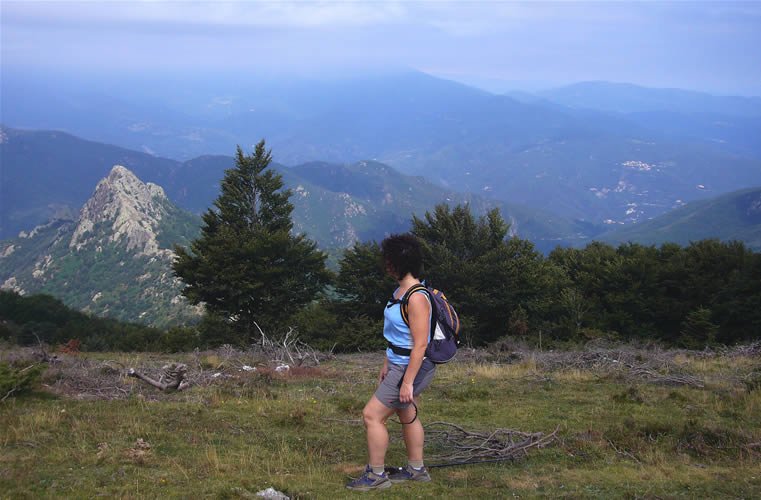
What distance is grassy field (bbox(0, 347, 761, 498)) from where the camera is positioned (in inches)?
219

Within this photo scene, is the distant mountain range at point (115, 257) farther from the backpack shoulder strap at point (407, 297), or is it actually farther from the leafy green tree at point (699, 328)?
the backpack shoulder strap at point (407, 297)

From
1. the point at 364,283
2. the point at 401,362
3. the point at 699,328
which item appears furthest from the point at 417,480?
the point at 364,283

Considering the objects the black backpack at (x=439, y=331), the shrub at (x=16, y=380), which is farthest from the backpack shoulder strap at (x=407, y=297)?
the shrub at (x=16, y=380)

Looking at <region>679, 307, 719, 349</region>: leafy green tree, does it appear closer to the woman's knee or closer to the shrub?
the woman's knee

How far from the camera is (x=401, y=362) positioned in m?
5.30

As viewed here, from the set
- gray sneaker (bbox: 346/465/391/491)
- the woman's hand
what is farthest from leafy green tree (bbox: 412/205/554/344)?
the woman's hand

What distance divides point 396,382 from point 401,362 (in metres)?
0.19

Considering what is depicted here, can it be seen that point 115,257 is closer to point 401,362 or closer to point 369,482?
point 369,482

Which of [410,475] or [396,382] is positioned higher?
[396,382]

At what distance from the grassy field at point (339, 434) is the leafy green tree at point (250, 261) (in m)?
17.1

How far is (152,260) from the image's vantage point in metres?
104

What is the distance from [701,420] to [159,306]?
88379mm

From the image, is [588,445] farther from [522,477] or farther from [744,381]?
[744,381]

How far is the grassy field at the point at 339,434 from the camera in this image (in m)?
5.57
